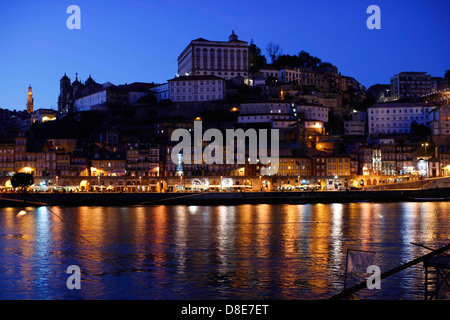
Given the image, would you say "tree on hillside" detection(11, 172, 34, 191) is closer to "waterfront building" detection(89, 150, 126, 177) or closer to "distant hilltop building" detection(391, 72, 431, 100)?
"waterfront building" detection(89, 150, 126, 177)

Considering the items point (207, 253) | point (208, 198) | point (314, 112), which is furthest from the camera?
point (314, 112)

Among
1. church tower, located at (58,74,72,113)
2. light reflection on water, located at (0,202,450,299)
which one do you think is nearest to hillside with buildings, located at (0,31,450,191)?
church tower, located at (58,74,72,113)

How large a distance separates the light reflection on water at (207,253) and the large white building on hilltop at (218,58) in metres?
52.9

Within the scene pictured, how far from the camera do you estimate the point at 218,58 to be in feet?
306

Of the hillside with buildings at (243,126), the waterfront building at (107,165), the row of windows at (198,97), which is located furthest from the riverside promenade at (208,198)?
the row of windows at (198,97)

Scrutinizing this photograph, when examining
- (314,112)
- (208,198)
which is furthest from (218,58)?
(208,198)

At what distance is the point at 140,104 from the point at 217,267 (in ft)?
229

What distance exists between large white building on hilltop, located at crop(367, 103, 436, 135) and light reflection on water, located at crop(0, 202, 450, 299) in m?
41.3

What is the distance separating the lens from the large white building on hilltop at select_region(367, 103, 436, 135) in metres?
81.9

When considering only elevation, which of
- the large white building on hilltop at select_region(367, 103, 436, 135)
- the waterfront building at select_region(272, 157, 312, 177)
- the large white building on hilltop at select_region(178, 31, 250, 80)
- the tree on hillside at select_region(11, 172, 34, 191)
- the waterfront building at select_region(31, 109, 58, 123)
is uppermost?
the large white building on hilltop at select_region(178, 31, 250, 80)

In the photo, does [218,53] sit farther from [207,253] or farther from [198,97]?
[207,253]

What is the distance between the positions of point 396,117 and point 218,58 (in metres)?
29.7

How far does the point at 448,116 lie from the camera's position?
76188 millimetres
